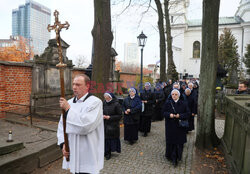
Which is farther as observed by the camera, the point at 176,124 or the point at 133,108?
the point at 133,108

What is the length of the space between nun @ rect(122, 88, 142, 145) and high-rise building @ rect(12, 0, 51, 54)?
6962 centimetres

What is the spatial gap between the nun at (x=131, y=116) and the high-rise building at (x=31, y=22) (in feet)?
228

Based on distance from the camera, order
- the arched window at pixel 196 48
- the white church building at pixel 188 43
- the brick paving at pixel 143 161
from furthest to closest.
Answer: the arched window at pixel 196 48 → the white church building at pixel 188 43 → the brick paving at pixel 143 161

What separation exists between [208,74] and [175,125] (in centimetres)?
189

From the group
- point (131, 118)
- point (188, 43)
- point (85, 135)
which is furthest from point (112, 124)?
point (188, 43)

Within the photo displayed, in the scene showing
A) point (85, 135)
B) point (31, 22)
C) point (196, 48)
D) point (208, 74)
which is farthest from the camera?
point (31, 22)

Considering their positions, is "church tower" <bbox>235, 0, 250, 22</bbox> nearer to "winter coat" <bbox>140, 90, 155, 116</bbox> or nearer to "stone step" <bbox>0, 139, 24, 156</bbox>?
"winter coat" <bbox>140, 90, 155, 116</bbox>

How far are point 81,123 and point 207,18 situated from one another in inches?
187

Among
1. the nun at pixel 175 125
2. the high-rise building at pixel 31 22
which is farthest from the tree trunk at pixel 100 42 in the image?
the high-rise building at pixel 31 22

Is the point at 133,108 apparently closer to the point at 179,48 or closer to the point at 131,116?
the point at 131,116

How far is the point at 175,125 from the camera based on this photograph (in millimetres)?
4430

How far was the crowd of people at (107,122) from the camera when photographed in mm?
2320

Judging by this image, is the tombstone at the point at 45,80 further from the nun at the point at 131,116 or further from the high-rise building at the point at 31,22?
the high-rise building at the point at 31,22

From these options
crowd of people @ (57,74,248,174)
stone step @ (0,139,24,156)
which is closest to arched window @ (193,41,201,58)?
crowd of people @ (57,74,248,174)
